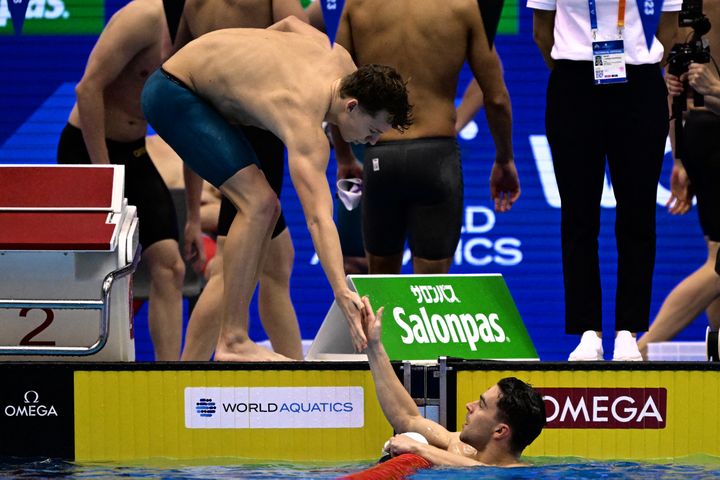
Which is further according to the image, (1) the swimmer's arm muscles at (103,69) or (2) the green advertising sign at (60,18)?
(2) the green advertising sign at (60,18)

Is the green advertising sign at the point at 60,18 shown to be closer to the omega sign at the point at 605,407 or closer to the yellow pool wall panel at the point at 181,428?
the yellow pool wall panel at the point at 181,428

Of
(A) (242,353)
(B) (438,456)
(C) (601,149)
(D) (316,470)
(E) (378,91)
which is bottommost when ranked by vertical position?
(D) (316,470)

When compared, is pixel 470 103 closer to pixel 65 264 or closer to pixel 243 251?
pixel 243 251

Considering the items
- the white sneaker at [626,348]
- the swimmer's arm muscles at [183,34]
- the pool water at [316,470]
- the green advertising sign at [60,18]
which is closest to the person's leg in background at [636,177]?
the white sneaker at [626,348]

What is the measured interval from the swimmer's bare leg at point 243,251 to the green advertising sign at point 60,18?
4.89 meters

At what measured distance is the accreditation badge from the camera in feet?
18.9

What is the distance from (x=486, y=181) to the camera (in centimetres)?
1016

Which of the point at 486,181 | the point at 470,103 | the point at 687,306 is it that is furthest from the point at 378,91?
the point at 486,181

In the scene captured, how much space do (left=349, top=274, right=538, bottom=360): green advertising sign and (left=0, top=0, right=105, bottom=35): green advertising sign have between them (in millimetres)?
5207

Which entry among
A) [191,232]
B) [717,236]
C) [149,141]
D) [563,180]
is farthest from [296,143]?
[149,141]

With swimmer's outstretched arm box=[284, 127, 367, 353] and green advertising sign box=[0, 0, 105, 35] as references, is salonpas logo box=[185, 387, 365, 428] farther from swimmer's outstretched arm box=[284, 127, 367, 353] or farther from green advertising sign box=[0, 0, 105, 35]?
green advertising sign box=[0, 0, 105, 35]

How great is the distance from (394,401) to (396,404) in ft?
0.06

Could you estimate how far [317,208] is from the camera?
5.31 meters

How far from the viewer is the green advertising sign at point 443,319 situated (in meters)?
5.70
